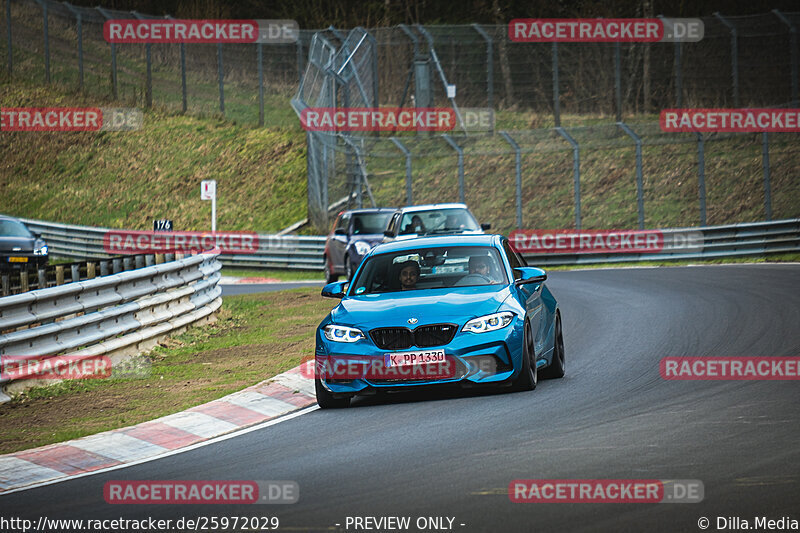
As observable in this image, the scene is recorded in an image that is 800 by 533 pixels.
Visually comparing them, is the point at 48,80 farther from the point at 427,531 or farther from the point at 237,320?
the point at 427,531

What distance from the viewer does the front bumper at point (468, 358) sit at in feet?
34.3

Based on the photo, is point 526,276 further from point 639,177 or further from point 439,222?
point 639,177

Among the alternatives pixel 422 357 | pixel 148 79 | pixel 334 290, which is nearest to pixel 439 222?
pixel 334 290

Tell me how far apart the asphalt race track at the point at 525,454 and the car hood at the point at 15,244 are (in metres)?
19.4

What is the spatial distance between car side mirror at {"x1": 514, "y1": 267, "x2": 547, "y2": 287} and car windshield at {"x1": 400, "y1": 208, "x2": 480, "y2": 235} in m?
9.89

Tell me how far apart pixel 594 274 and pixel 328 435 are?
18380mm

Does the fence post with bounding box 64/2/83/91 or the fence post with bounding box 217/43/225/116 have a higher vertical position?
the fence post with bounding box 64/2/83/91

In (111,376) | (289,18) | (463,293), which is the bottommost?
(111,376)

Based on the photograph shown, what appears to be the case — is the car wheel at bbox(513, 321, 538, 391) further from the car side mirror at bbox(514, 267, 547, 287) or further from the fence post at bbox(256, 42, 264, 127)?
the fence post at bbox(256, 42, 264, 127)

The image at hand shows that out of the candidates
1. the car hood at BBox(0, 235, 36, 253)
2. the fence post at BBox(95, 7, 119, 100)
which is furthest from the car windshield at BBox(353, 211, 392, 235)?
the fence post at BBox(95, 7, 119, 100)

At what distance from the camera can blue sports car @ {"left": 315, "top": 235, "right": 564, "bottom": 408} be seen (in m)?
10.4

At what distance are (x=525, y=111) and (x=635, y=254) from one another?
1644cm

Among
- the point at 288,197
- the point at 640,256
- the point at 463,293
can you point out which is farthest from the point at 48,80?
the point at 463,293

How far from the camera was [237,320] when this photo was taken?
1919 cm
